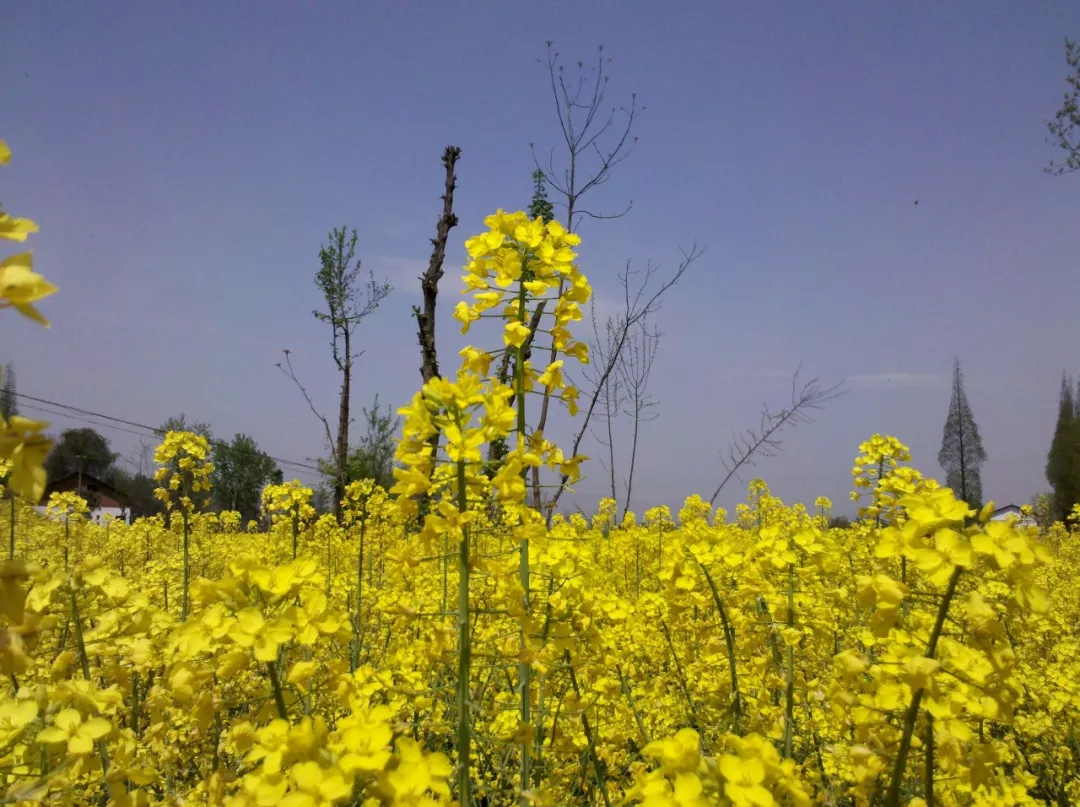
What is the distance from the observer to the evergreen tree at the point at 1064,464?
107 feet

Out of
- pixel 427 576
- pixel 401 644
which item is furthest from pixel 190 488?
pixel 401 644

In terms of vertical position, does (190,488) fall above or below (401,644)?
above

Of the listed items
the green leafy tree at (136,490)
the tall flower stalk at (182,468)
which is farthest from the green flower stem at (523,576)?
the green leafy tree at (136,490)

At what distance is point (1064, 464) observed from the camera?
3784 cm

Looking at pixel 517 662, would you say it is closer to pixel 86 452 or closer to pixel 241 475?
pixel 86 452

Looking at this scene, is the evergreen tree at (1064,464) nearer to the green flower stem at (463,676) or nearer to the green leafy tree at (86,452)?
the green flower stem at (463,676)

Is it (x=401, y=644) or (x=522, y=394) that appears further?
(x=401, y=644)

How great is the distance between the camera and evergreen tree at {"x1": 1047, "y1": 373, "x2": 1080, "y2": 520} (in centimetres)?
3269

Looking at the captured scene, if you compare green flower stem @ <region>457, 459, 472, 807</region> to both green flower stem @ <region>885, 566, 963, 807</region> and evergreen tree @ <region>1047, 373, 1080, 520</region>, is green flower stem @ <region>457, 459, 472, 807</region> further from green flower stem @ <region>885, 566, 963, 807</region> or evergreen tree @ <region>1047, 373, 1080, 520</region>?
evergreen tree @ <region>1047, 373, 1080, 520</region>

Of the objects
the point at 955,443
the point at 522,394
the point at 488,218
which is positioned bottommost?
the point at 522,394

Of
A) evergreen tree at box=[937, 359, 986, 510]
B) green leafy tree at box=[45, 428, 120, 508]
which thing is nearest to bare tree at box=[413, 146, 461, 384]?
green leafy tree at box=[45, 428, 120, 508]

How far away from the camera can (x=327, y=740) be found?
1231 millimetres

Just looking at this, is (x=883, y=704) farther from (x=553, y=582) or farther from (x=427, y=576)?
(x=427, y=576)

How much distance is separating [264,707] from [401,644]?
247 cm
